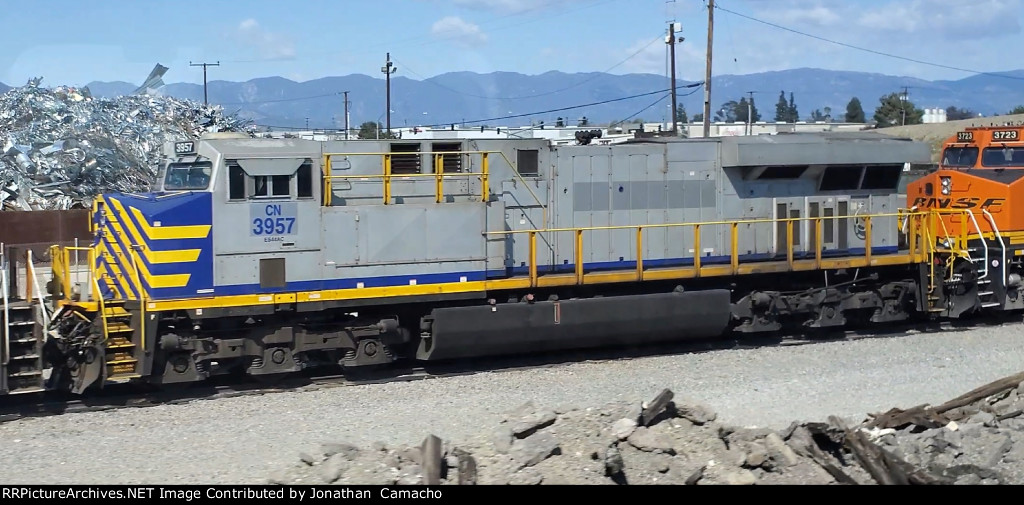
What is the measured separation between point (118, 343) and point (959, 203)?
12645 mm

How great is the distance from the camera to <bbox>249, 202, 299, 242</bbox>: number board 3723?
1124 centimetres

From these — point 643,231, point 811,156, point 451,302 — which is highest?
point 811,156

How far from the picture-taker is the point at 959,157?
1677 cm

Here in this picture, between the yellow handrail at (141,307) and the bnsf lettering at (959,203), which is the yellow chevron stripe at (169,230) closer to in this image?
the yellow handrail at (141,307)

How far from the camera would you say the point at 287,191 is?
11.4 m

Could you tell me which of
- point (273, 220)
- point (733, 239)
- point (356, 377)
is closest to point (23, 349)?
point (273, 220)

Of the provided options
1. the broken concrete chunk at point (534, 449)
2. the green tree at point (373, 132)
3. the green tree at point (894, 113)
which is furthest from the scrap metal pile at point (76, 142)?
the green tree at point (894, 113)

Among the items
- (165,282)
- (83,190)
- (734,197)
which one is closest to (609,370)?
(734,197)

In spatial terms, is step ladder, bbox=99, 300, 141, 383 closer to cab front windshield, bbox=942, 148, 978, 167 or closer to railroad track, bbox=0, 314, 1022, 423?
railroad track, bbox=0, 314, 1022, 423

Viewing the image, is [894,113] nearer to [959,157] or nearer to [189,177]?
[959,157]

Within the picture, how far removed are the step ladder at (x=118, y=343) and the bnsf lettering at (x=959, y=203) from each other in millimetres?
12373

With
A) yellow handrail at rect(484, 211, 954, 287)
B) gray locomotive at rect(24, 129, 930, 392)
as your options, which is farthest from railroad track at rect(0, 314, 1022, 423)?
yellow handrail at rect(484, 211, 954, 287)
